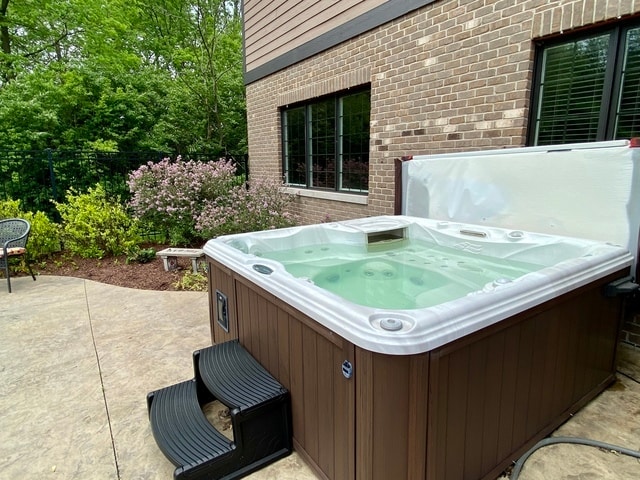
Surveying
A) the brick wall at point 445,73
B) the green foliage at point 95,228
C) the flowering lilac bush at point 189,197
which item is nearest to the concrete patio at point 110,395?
the green foliage at point 95,228

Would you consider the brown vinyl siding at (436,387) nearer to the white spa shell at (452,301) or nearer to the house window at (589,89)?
the white spa shell at (452,301)

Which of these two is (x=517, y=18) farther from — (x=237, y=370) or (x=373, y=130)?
(x=237, y=370)

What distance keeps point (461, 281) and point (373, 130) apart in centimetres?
232

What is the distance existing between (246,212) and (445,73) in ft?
10.00

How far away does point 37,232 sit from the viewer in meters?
5.15

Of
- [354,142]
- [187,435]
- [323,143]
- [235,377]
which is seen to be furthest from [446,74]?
[187,435]

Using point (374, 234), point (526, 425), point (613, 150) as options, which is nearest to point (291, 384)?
point (526, 425)

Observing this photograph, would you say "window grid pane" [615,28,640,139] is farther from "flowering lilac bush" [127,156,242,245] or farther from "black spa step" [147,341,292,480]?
"flowering lilac bush" [127,156,242,245]

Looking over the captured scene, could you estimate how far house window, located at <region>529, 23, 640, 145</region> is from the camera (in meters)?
2.55

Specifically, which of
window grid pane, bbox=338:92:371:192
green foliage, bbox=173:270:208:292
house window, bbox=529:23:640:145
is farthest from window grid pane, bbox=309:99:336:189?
house window, bbox=529:23:640:145

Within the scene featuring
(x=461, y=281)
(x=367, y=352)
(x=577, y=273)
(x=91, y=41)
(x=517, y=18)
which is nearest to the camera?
(x=367, y=352)

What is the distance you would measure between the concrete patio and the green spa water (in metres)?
0.93

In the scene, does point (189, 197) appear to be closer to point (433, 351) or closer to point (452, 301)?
point (452, 301)

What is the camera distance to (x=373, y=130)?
4.41 metres
